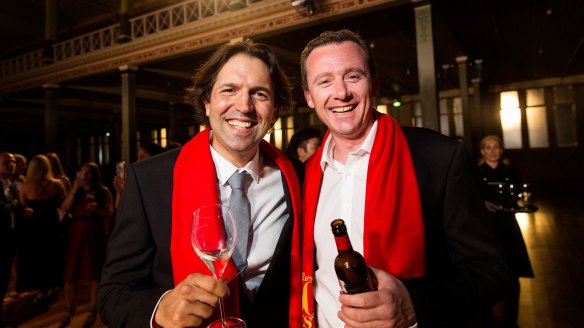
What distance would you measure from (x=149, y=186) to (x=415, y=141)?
0.95 m

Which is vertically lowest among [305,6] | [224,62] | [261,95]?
[261,95]

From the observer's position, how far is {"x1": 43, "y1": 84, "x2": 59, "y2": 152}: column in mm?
9977

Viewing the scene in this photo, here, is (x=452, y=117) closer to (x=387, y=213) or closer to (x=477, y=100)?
(x=477, y=100)

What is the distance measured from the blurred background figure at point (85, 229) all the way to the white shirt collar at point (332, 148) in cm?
297

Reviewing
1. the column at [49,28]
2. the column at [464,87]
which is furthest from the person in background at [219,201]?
the column at [49,28]

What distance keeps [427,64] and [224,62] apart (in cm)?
469

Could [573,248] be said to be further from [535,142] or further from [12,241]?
[535,142]

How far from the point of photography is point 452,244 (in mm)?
1167

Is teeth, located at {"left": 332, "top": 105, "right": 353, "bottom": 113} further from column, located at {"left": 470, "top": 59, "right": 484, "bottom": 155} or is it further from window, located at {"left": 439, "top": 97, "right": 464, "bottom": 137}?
window, located at {"left": 439, "top": 97, "right": 464, "bottom": 137}

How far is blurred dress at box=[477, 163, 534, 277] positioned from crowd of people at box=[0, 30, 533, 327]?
200cm

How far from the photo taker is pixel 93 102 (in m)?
13.9

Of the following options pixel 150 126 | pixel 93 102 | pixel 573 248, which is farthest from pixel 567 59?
pixel 150 126

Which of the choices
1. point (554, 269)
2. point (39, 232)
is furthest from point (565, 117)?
point (39, 232)

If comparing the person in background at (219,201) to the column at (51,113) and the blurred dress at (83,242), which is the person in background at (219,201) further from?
the column at (51,113)
